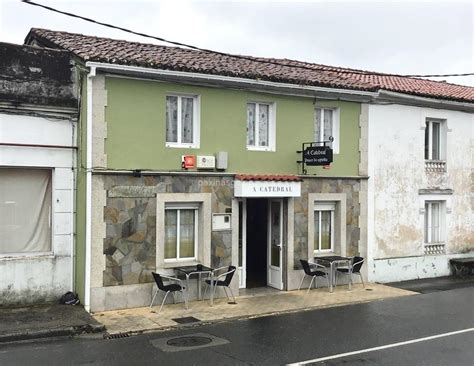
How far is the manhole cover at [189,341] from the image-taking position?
905 cm

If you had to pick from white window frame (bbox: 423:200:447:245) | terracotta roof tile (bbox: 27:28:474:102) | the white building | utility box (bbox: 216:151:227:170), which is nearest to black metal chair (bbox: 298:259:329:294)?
utility box (bbox: 216:151:227:170)

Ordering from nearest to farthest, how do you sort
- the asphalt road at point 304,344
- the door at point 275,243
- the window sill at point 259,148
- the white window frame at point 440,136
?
the asphalt road at point 304,344, the window sill at point 259,148, the door at point 275,243, the white window frame at point 440,136

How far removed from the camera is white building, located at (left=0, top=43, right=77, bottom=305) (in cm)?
1120

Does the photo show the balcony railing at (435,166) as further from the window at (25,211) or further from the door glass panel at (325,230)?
the window at (25,211)

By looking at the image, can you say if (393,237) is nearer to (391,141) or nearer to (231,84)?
(391,141)

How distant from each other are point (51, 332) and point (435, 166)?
11.9m

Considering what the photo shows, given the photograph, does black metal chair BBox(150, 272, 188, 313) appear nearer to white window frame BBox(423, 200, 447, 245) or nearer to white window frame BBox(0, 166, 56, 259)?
white window frame BBox(0, 166, 56, 259)

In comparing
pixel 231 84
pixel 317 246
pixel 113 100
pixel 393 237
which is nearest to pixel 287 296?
pixel 317 246

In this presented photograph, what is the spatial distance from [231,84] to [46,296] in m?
6.15

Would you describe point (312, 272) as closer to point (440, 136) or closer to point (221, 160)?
point (221, 160)

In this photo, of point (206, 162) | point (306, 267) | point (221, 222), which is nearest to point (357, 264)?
point (306, 267)

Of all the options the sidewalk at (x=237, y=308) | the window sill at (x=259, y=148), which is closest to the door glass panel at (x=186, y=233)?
the sidewalk at (x=237, y=308)

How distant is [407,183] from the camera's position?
51.6ft

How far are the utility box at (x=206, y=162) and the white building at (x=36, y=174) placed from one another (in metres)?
2.73
